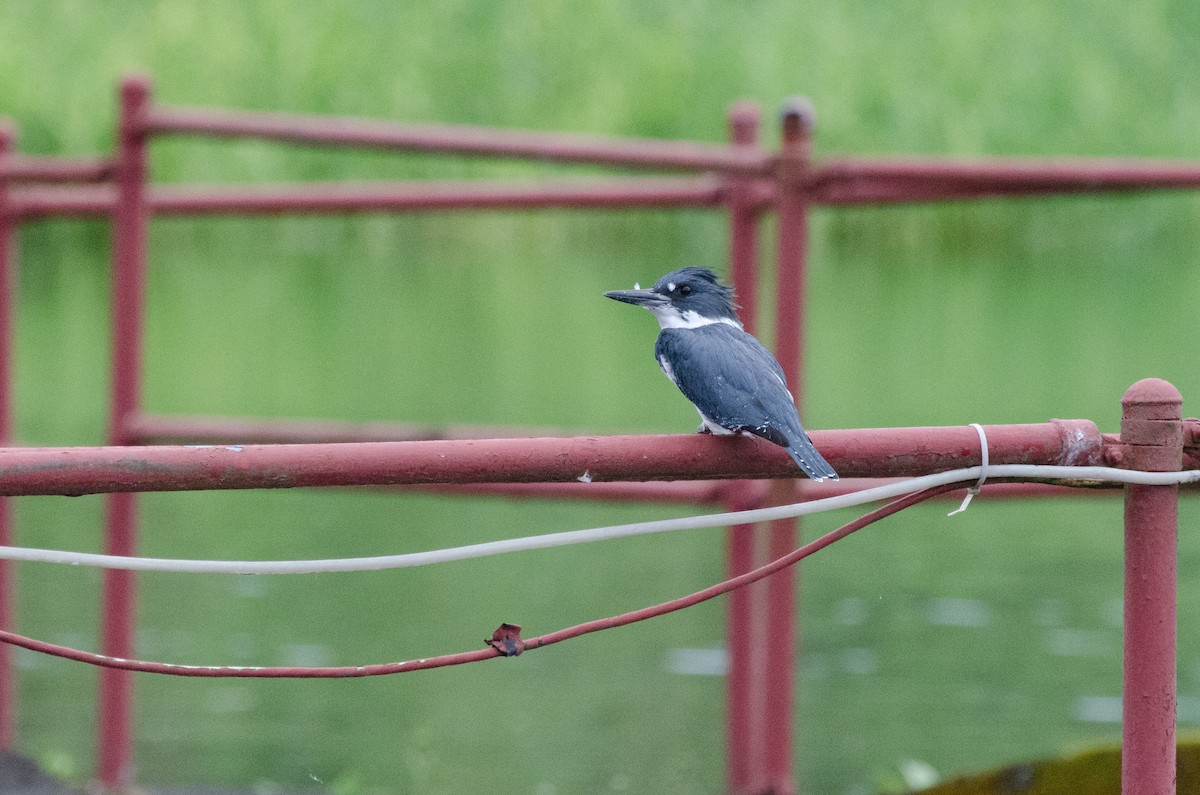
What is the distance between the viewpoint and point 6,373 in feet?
10.8

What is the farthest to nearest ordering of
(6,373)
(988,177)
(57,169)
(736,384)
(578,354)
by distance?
(578,354), (6,373), (57,169), (988,177), (736,384)

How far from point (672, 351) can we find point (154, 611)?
386cm

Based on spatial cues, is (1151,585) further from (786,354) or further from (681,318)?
(786,354)

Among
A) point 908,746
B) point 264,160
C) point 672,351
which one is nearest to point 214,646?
point 908,746

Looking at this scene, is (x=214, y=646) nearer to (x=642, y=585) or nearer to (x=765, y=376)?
(x=642, y=585)

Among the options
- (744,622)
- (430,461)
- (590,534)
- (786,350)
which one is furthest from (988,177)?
(430,461)

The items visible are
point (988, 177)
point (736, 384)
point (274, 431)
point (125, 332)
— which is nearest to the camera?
point (736, 384)

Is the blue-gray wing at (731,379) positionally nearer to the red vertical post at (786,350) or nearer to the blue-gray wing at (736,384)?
the blue-gray wing at (736,384)

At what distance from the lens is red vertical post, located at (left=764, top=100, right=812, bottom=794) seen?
8.94 feet

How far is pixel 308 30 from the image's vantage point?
13656mm

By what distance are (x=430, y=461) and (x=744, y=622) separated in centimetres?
158

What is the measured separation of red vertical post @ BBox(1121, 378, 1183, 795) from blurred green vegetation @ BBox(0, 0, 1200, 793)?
4.52 ft

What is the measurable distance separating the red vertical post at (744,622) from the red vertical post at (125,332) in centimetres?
99

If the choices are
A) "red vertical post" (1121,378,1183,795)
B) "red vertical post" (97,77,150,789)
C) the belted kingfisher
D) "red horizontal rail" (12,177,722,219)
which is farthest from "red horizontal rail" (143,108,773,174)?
"red vertical post" (1121,378,1183,795)
